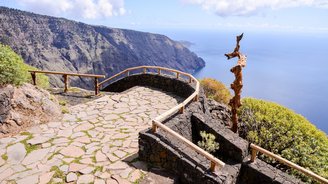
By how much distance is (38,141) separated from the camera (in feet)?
27.0

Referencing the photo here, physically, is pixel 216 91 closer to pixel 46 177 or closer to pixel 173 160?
pixel 173 160

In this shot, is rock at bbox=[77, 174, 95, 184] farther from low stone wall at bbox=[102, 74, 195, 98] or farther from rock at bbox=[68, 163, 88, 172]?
low stone wall at bbox=[102, 74, 195, 98]

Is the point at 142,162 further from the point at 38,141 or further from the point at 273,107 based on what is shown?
the point at 273,107

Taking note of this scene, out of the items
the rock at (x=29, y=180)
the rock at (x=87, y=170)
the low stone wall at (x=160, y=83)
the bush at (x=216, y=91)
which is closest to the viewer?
the rock at (x=29, y=180)

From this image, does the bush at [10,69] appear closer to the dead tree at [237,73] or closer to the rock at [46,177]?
the rock at [46,177]

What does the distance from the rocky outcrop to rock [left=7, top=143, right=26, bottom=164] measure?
0.98 meters

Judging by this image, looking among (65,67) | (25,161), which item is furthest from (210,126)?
(65,67)

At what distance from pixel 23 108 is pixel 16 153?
7.55 ft

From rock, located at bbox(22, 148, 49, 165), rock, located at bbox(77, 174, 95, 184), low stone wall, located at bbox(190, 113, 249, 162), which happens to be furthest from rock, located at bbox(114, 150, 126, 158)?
low stone wall, located at bbox(190, 113, 249, 162)

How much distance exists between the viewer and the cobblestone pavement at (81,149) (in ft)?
21.7

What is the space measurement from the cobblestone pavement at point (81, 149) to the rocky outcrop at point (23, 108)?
1.21ft

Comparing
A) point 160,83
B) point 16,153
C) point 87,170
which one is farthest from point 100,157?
point 160,83

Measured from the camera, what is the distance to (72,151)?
25.4 ft

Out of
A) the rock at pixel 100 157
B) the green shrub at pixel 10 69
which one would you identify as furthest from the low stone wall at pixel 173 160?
the green shrub at pixel 10 69
